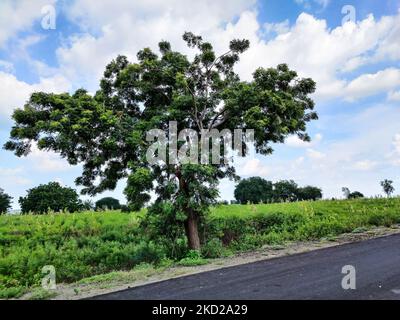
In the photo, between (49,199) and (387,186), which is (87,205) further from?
(387,186)

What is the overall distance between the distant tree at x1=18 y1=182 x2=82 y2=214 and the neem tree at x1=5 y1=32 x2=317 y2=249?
3715 centimetres

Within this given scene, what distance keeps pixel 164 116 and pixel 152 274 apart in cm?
578

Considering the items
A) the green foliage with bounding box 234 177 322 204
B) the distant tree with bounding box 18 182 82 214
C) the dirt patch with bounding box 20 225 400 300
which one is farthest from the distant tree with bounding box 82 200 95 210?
the dirt patch with bounding box 20 225 400 300

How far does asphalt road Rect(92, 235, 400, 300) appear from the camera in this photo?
7.27m

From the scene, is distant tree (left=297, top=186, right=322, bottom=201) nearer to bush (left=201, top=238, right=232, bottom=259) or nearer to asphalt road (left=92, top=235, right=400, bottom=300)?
bush (left=201, top=238, right=232, bottom=259)

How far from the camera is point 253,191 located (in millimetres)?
84125

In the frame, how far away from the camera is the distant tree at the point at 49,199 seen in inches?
1908

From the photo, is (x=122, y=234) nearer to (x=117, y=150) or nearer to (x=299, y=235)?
(x=117, y=150)

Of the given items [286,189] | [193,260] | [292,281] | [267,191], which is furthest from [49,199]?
[286,189]

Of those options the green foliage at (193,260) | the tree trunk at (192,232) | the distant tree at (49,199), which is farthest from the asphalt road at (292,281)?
the distant tree at (49,199)

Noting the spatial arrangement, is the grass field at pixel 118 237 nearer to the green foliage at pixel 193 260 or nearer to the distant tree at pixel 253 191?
the green foliage at pixel 193 260
